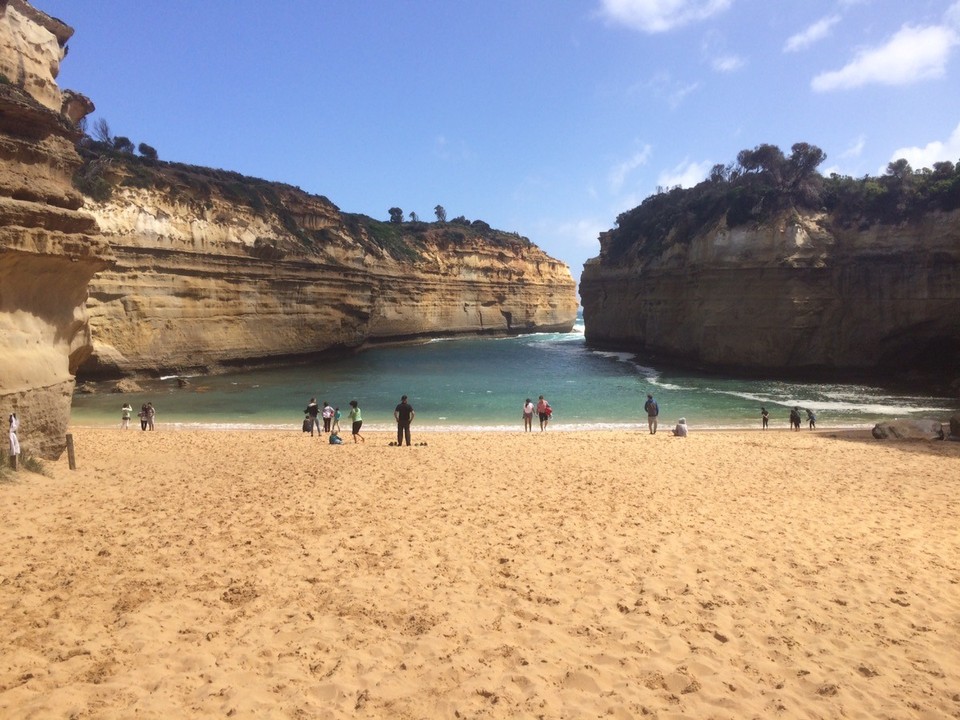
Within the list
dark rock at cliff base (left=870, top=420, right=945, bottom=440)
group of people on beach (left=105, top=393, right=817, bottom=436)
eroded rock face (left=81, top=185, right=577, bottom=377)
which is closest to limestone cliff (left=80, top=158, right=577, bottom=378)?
eroded rock face (left=81, top=185, right=577, bottom=377)

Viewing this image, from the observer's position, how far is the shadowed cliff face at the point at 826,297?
27.0m

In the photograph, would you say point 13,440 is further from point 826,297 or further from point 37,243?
point 826,297

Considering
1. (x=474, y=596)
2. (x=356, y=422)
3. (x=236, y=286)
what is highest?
(x=236, y=286)

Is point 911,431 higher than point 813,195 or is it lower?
lower

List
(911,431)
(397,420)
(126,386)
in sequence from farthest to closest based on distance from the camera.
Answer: (126,386)
(911,431)
(397,420)

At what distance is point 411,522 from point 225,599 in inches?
103

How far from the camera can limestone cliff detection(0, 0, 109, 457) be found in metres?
9.06

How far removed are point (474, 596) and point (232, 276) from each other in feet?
106

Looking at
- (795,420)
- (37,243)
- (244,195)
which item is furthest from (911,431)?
(244,195)

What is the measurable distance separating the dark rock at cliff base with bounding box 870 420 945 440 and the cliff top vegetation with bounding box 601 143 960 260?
1777cm

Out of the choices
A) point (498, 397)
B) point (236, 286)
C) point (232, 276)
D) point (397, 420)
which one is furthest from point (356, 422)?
point (232, 276)

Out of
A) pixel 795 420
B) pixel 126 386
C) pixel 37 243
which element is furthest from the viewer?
pixel 126 386

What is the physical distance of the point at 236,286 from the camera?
109 feet

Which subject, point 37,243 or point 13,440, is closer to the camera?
point 13,440
